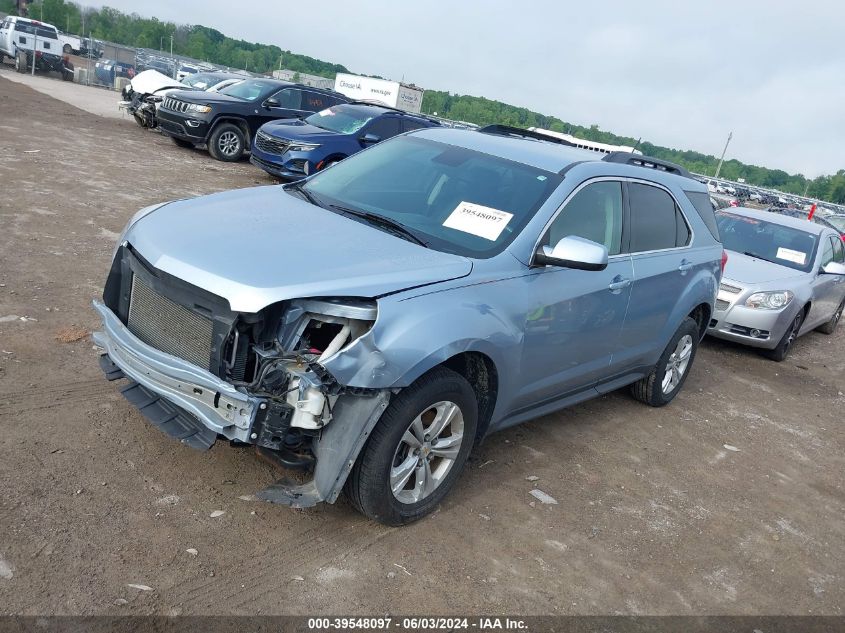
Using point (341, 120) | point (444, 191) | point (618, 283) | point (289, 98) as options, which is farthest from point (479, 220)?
point (289, 98)

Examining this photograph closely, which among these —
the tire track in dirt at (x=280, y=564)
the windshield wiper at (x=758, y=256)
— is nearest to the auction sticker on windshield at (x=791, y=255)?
the windshield wiper at (x=758, y=256)

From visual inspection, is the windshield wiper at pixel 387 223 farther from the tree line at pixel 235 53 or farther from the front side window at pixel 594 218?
the tree line at pixel 235 53

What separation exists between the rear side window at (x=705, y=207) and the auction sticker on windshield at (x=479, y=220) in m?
2.39

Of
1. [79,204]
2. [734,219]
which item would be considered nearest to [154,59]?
[79,204]

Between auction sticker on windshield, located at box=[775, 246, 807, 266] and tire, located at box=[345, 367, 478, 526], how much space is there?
22.8 feet

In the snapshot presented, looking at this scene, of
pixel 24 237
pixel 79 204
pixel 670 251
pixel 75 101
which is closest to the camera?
pixel 670 251

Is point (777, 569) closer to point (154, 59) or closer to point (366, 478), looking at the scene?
point (366, 478)

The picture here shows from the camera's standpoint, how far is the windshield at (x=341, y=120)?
13.5 meters

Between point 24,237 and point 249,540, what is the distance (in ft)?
16.9

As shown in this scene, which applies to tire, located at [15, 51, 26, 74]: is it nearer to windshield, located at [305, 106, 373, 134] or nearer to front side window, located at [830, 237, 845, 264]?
windshield, located at [305, 106, 373, 134]

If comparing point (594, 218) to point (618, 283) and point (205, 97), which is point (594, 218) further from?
point (205, 97)

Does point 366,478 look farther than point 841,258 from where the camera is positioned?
No

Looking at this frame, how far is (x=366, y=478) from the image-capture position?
3.30 meters

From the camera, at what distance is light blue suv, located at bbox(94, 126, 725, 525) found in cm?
309
